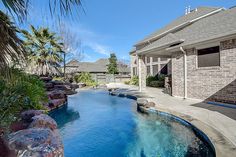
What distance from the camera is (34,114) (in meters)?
5.88

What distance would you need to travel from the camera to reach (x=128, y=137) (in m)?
6.55

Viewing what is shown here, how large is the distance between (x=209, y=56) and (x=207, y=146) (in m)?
6.34

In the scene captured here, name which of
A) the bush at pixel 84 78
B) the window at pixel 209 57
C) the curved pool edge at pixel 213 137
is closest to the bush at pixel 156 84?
the window at pixel 209 57

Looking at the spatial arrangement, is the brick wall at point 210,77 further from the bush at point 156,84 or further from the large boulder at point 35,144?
the large boulder at point 35,144

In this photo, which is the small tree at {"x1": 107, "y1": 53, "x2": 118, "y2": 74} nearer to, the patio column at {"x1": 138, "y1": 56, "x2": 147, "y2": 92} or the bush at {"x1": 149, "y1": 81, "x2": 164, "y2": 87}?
the bush at {"x1": 149, "y1": 81, "x2": 164, "y2": 87}

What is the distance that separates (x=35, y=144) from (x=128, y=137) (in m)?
3.75

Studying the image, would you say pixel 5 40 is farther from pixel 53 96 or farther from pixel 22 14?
pixel 53 96

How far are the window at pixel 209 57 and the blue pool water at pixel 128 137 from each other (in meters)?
4.11

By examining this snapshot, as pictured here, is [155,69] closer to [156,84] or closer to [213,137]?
[156,84]

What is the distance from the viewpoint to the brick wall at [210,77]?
880cm

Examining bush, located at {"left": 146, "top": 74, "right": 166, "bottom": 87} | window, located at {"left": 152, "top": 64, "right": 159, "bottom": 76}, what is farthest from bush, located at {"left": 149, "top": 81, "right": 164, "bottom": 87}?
window, located at {"left": 152, "top": 64, "right": 159, "bottom": 76}

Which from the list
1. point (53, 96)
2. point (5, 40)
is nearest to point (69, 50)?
point (53, 96)

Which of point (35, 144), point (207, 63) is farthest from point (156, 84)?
point (35, 144)

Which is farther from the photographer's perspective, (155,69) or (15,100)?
(155,69)
